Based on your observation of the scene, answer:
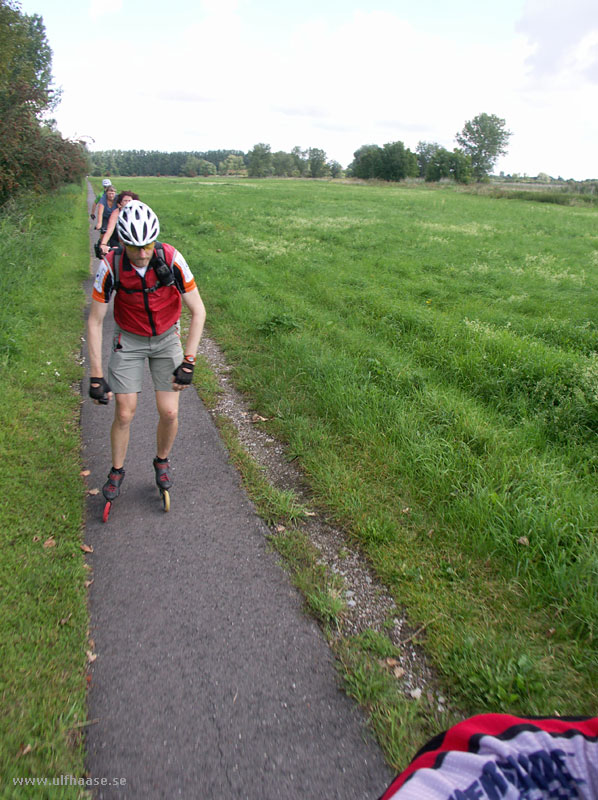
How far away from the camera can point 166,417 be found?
12.9 ft

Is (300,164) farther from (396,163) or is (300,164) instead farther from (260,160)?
(396,163)

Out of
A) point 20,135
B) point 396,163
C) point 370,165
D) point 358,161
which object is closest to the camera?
point 20,135

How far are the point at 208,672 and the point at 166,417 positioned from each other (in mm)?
2033

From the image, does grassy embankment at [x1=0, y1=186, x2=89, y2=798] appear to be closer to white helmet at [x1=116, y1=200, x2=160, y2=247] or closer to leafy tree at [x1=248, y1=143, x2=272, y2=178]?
white helmet at [x1=116, y1=200, x2=160, y2=247]

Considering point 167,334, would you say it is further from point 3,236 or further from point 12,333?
point 3,236

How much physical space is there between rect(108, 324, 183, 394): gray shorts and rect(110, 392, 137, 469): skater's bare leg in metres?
0.07

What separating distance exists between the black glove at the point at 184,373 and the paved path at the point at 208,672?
1.10 m

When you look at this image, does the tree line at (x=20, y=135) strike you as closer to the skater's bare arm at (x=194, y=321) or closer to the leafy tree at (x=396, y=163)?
the skater's bare arm at (x=194, y=321)

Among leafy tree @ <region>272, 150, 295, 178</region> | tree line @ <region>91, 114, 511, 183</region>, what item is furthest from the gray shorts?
leafy tree @ <region>272, 150, 295, 178</region>

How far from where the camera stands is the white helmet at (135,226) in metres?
3.20

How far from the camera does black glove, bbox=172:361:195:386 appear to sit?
142 inches

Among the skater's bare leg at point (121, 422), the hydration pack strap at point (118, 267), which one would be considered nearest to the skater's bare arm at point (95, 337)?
the hydration pack strap at point (118, 267)

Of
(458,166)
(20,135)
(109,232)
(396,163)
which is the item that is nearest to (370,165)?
(396,163)

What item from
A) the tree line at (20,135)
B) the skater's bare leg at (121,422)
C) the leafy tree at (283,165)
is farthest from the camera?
the leafy tree at (283,165)
